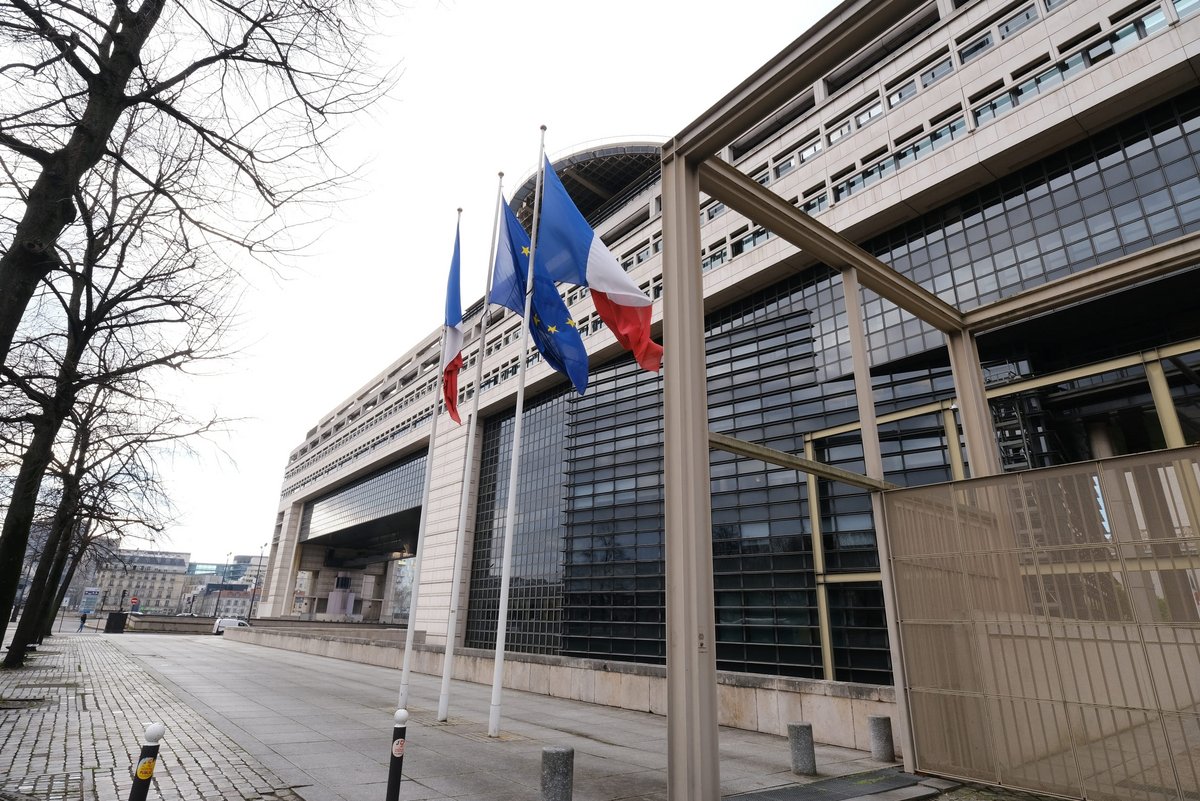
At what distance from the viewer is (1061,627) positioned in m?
7.25

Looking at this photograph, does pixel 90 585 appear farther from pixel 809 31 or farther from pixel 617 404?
pixel 809 31

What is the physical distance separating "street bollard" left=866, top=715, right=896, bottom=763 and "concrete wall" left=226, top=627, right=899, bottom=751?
1006 mm

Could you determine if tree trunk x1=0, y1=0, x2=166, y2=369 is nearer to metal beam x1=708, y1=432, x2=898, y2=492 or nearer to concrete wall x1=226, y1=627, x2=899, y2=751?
metal beam x1=708, y1=432, x2=898, y2=492

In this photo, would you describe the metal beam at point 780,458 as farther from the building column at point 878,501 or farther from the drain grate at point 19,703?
the drain grate at point 19,703

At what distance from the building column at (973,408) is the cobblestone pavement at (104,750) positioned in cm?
1125

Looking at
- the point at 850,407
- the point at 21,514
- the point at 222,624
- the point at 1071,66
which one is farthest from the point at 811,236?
the point at 222,624

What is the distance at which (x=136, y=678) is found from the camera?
59.7ft

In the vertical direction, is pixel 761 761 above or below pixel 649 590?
below

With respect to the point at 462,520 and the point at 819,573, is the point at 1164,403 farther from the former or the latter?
the point at 462,520

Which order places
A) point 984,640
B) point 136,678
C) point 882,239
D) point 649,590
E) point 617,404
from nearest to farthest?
point 984,640 < point 136,678 < point 882,239 < point 649,590 < point 617,404

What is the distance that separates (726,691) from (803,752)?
470 cm

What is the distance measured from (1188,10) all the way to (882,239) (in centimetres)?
970

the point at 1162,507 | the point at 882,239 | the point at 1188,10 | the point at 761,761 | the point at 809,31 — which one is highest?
the point at 1188,10

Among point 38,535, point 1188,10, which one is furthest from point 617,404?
point 38,535
